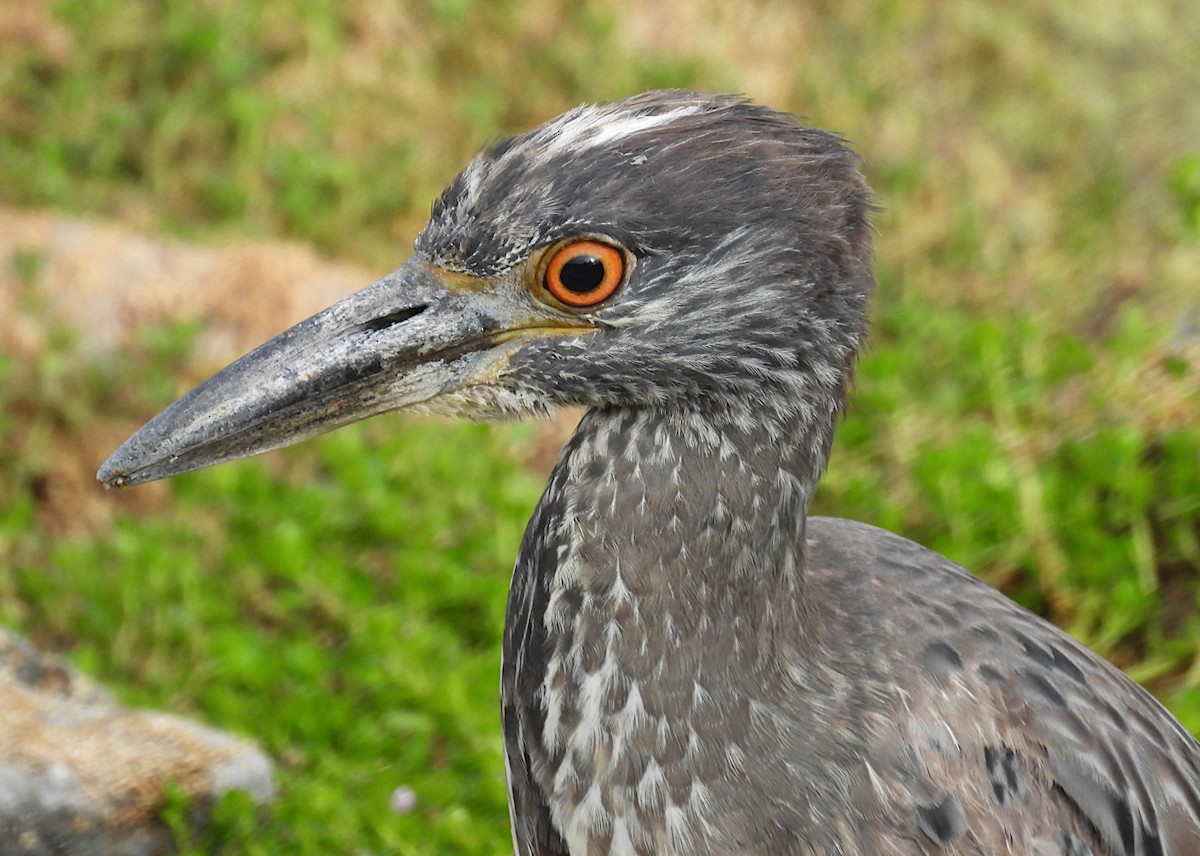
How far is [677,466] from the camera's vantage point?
2715mm

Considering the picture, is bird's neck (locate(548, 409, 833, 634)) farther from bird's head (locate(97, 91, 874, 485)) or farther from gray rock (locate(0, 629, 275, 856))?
gray rock (locate(0, 629, 275, 856))

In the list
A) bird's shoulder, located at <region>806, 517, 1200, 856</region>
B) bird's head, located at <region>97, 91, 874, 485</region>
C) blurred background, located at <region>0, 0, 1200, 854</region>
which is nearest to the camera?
bird's head, located at <region>97, 91, 874, 485</region>

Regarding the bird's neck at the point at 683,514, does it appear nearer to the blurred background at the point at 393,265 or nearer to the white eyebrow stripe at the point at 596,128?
the white eyebrow stripe at the point at 596,128

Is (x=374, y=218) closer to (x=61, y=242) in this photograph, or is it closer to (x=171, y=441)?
(x=61, y=242)

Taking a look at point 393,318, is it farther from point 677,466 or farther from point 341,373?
point 677,466

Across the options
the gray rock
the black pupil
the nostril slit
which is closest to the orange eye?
the black pupil

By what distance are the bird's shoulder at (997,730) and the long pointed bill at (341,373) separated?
0.91m

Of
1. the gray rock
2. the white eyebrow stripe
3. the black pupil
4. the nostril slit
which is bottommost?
the gray rock

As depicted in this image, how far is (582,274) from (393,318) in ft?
1.41

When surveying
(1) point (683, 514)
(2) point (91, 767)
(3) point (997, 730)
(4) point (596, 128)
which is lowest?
(2) point (91, 767)

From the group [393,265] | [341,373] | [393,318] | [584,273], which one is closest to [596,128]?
[584,273]

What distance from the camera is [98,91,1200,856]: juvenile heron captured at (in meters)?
2.67

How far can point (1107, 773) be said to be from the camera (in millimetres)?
2924

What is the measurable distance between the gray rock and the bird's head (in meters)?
1.20
